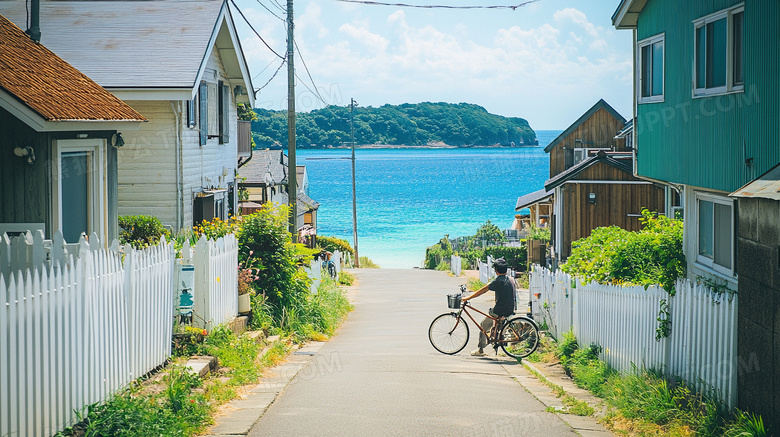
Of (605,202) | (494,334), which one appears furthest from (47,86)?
(605,202)

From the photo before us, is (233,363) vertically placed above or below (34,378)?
below

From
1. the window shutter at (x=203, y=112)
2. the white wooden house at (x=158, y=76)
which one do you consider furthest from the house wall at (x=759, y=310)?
the window shutter at (x=203, y=112)

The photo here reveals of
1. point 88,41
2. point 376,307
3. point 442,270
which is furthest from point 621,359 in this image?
point 442,270

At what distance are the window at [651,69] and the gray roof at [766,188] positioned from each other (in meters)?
5.92

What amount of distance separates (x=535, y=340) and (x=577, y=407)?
4.12m

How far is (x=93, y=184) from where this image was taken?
11.3 m

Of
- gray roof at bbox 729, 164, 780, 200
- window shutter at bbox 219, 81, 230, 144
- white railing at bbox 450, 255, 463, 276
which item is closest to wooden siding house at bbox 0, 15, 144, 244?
gray roof at bbox 729, 164, 780, 200

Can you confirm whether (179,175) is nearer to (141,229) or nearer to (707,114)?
(141,229)

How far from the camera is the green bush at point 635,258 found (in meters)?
11.4

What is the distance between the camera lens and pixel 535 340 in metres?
12.4

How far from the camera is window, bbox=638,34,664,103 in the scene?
40.8 ft

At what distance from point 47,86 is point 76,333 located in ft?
17.5

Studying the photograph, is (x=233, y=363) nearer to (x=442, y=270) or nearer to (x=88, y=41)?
(x=88, y=41)

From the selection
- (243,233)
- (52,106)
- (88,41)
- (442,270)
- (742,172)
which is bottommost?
(442,270)
